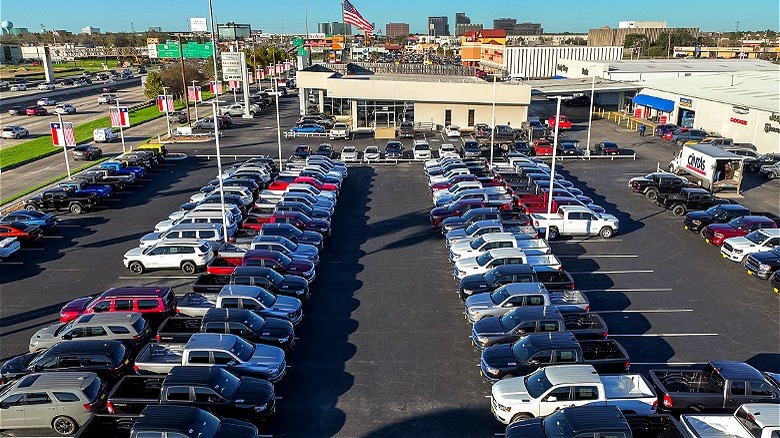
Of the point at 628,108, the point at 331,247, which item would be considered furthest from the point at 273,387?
the point at 628,108

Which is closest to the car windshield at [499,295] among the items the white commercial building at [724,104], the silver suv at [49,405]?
the silver suv at [49,405]

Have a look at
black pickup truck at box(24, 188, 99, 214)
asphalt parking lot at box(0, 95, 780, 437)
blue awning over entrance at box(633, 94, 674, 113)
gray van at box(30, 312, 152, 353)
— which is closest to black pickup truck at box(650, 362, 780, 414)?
asphalt parking lot at box(0, 95, 780, 437)

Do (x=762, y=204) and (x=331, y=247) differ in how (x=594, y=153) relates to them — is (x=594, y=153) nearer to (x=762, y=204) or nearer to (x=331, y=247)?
(x=762, y=204)

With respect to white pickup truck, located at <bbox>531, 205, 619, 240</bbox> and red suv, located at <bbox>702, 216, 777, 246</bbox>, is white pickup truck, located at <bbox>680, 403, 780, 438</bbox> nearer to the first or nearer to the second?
white pickup truck, located at <bbox>531, 205, 619, 240</bbox>

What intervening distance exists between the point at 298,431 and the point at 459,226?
1391 cm

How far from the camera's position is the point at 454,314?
18406 millimetres

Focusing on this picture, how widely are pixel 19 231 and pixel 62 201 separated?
510 cm

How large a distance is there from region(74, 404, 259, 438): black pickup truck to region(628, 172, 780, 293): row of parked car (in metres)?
19.9

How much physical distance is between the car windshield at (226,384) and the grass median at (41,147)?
37368 millimetres

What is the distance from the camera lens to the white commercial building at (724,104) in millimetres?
42625

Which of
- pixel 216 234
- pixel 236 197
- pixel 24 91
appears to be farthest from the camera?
pixel 24 91

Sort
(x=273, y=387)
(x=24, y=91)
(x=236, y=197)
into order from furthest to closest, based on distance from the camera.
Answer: (x=24, y=91), (x=236, y=197), (x=273, y=387)

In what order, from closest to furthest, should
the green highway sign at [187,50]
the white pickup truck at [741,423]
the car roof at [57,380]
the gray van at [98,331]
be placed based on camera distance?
the white pickup truck at [741,423], the car roof at [57,380], the gray van at [98,331], the green highway sign at [187,50]

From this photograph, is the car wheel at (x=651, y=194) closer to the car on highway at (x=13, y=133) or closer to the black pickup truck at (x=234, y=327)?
the black pickup truck at (x=234, y=327)
